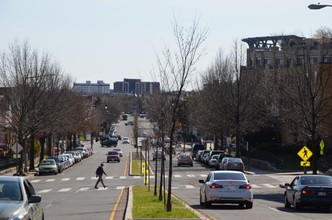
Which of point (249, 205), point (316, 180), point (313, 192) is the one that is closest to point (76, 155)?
point (249, 205)

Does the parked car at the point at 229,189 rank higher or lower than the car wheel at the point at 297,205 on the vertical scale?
higher

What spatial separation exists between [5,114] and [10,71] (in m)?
4.38

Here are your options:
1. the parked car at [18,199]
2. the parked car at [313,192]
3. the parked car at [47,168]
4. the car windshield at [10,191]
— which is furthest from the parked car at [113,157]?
the car windshield at [10,191]

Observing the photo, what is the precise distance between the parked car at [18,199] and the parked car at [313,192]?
15.1 meters

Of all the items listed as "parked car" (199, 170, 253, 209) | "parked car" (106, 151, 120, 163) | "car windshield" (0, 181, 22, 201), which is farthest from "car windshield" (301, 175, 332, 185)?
"parked car" (106, 151, 120, 163)

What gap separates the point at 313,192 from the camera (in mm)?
28453

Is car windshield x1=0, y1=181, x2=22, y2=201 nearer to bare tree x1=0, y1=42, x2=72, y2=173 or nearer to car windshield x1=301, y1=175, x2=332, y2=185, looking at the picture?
car windshield x1=301, y1=175, x2=332, y2=185

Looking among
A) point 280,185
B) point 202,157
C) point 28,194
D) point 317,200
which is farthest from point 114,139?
point 28,194

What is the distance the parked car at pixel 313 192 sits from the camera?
2836cm

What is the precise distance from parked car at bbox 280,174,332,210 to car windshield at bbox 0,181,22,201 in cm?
1597

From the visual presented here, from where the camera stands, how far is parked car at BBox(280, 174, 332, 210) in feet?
93.0

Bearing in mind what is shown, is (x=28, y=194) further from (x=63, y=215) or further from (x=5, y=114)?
(x=5, y=114)

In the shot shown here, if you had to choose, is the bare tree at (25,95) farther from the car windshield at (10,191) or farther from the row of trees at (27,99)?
the car windshield at (10,191)

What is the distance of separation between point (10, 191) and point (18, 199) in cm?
37
